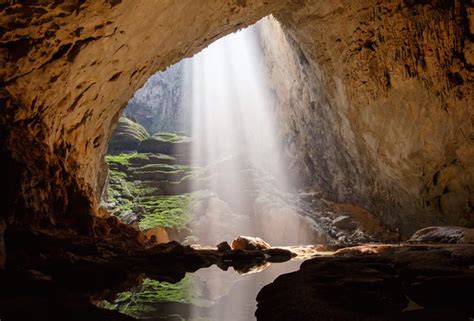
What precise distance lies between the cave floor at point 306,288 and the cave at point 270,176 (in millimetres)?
32

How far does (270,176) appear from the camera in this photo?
28062 millimetres

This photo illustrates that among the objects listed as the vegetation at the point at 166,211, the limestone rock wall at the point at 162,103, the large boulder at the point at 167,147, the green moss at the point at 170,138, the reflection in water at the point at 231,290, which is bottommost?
the reflection in water at the point at 231,290

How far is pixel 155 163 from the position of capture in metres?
34.6

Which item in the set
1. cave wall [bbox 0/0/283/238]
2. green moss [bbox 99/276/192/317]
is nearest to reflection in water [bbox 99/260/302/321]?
green moss [bbox 99/276/192/317]

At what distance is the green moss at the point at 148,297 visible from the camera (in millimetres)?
3641

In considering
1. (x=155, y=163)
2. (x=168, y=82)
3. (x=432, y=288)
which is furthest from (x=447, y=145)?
(x=168, y=82)

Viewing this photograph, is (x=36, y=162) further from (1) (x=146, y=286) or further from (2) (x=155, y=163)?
(2) (x=155, y=163)

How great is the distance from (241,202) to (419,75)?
15442mm

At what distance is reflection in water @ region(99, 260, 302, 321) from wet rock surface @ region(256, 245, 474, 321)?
0.27 m

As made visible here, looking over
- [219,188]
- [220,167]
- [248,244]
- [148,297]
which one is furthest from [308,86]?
[148,297]

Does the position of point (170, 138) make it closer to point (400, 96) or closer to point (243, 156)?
point (243, 156)

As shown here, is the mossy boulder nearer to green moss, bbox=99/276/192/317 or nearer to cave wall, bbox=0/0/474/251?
cave wall, bbox=0/0/474/251

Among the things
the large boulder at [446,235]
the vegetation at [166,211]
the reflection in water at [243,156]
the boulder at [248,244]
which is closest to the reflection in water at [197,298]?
the boulder at [248,244]

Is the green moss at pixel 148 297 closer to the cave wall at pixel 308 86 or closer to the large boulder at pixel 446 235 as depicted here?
the cave wall at pixel 308 86
